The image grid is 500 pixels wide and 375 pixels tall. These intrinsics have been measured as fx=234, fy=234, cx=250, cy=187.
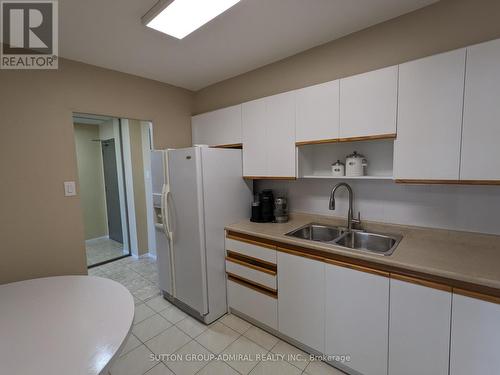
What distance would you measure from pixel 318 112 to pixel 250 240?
4.04 feet

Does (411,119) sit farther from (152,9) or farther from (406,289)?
(152,9)

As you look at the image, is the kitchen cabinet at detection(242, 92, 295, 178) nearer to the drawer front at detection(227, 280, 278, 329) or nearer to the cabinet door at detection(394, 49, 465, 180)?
the cabinet door at detection(394, 49, 465, 180)

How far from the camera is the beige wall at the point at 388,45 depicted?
1483 millimetres

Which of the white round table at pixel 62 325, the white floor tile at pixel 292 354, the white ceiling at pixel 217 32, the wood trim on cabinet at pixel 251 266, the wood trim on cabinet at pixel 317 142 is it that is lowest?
the white floor tile at pixel 292 354

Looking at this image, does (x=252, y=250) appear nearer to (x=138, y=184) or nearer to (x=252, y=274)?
(x=252, y=274)

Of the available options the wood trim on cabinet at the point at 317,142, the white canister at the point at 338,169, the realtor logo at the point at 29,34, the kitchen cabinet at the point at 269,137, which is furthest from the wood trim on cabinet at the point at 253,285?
the realtor logo at the point at 29,34

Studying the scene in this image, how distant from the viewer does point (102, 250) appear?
13.6ft

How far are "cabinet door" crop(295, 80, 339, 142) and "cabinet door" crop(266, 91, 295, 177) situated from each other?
0.22 ft

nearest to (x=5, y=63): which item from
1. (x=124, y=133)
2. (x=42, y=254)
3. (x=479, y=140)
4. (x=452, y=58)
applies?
(x=42, y=254)

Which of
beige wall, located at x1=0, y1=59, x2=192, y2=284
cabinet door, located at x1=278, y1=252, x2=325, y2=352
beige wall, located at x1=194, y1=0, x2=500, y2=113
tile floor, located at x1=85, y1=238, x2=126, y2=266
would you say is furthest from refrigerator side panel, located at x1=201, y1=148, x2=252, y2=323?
tile floor, located at x1=85, y1=238, x2=126, y2=266

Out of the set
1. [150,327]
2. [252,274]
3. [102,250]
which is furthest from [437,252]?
[102,250]

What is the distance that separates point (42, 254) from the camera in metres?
1.97

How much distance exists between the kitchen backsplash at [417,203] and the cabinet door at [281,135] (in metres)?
0.39

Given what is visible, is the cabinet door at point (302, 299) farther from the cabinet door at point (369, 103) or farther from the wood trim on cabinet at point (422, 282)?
the cabinet door at point (369, 103)
